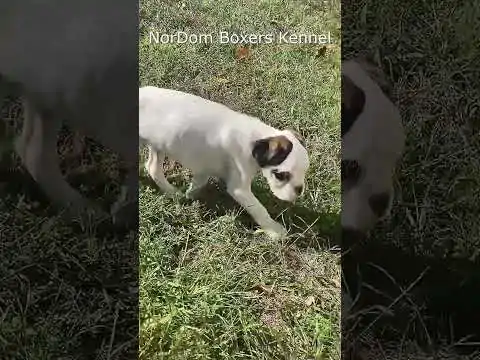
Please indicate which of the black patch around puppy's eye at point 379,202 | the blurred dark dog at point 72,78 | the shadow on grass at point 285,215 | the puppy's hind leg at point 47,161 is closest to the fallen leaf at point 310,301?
the shadow on grass at point 285,215

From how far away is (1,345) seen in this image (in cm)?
321

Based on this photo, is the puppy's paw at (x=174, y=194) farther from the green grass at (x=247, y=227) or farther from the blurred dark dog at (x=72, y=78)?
the blurred dark dog at (x=72, y=78)

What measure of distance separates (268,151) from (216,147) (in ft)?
0.76

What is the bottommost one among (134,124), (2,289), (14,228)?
(2,289)

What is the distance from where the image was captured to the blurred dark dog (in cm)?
321

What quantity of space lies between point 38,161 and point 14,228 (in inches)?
12.1

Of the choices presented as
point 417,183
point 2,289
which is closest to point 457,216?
point 417,183

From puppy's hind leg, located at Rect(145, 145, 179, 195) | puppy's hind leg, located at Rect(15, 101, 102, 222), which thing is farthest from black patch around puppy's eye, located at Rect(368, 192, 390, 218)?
puppy's hind leg, located at Rect(15, 101, 102, 222)

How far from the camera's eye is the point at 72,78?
10.6 feet

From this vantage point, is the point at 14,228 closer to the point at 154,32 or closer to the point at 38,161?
the point at 38,161

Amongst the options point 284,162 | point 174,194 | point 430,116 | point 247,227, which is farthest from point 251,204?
point 430,116

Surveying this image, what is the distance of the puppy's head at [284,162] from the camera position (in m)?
3.31

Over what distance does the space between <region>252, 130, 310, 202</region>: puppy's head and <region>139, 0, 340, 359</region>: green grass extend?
0.13 feet

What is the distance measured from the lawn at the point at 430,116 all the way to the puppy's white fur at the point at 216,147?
18.4 inches
